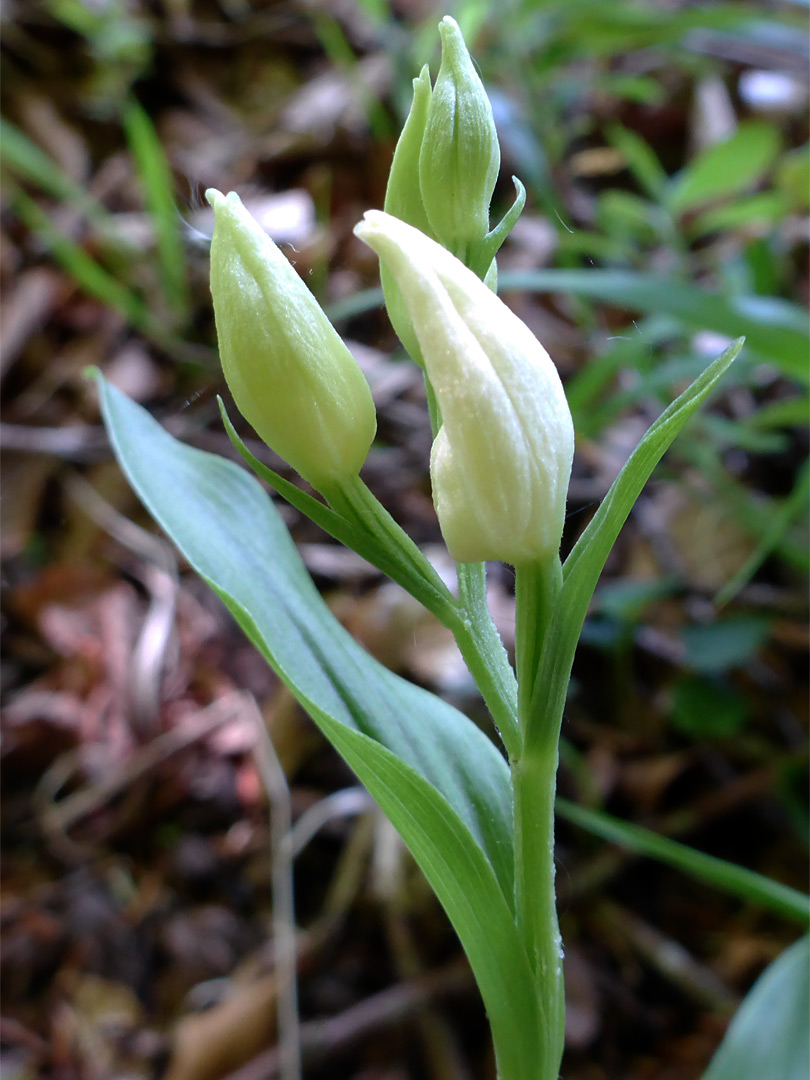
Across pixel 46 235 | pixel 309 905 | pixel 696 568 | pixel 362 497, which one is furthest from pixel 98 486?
pixel 362 497

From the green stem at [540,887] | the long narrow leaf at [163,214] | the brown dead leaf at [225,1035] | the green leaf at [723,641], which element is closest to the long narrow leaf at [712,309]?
the green leaf at [723,641]

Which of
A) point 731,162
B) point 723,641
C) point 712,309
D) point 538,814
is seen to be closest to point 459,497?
point 538,814

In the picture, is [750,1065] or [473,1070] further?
[473,1070]

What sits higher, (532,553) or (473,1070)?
(532,553)

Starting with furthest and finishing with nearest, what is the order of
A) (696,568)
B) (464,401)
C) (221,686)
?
(221,686) → (696,568) → (464,401)

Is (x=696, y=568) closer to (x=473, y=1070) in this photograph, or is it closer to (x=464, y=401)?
(x=473, y=1070)

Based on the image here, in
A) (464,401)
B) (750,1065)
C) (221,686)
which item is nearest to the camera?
(464,401)

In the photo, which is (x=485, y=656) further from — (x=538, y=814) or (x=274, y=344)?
(x=274, y=344)

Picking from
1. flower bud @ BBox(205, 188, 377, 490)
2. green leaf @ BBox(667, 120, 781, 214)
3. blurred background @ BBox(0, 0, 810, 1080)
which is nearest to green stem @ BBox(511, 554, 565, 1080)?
flower bud @ BBox(205, 188, 377, 490)
